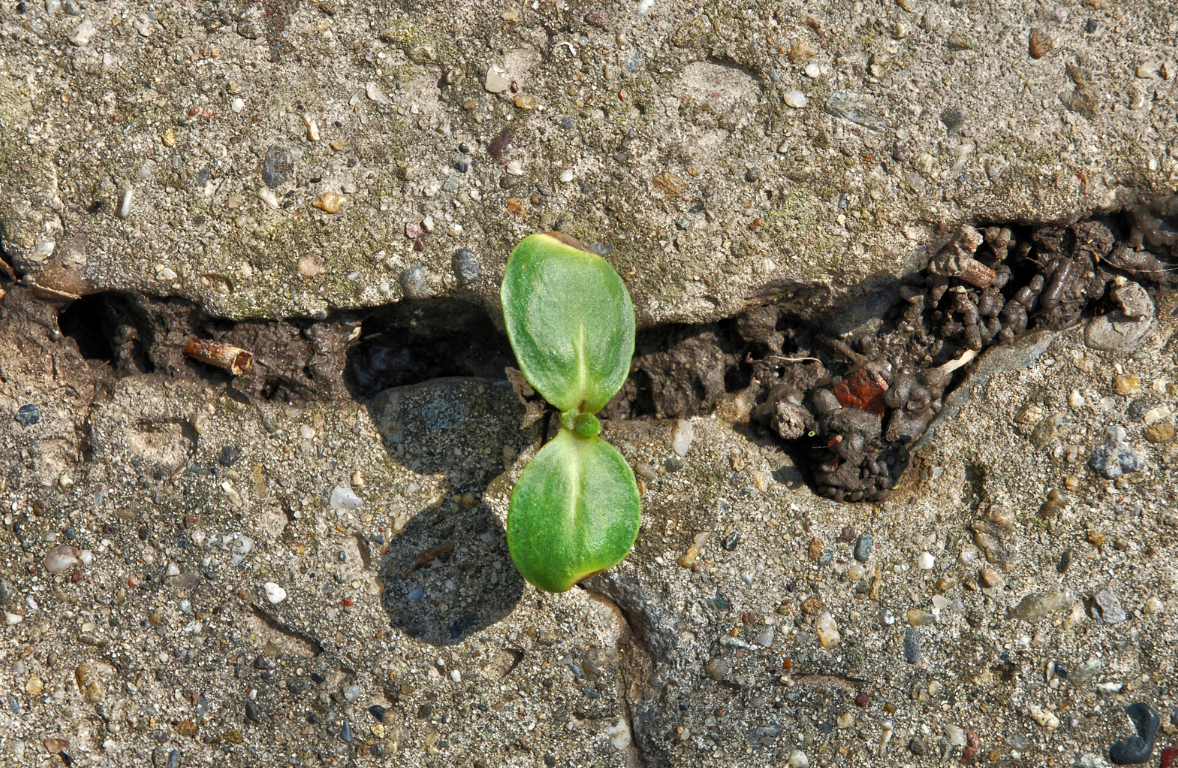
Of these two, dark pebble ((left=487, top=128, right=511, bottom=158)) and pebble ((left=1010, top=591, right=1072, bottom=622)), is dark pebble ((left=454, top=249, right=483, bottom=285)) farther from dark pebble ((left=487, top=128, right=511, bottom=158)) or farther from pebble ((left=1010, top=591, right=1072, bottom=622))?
pebble ((left=1010, top=591, right=1072, bottom=622))

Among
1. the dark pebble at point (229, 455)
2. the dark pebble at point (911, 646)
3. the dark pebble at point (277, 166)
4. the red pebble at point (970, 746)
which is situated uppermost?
the dark pebble at point (277, 166)

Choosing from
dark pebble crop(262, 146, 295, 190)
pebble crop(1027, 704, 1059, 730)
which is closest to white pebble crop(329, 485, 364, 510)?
dark pebble crop(262, 146, 295, 190)

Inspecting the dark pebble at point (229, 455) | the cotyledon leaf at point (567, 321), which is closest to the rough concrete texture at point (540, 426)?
the dark pebble at point (229, 455)

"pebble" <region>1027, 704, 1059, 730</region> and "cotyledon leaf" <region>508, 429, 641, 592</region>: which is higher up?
"cotyledon leaf" <region>508, 429, 641, 592</region>

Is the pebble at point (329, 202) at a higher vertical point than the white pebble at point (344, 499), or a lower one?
higher

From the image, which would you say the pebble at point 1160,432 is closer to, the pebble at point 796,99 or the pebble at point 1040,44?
the pebble at point 1040,44

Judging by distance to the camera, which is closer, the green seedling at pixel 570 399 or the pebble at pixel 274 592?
the green seedling at pixel 570 399
